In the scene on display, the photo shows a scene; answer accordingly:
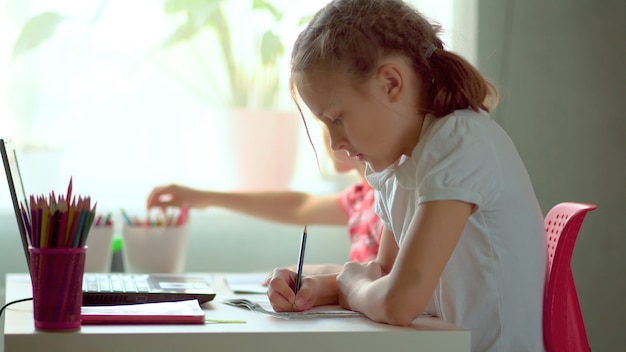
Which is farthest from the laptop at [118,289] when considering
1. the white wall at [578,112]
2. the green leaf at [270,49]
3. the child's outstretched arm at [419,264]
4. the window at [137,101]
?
the white wall at [578,112]

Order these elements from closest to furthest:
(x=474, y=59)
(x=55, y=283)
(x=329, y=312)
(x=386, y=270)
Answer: (x=55, y=283) < (x=329, y=312) < (x=386, y=270) < (x=474, y=59)

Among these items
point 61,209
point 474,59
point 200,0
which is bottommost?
point 61,209

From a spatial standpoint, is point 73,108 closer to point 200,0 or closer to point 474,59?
point 200,0

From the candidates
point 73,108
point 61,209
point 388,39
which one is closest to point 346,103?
point 388,39

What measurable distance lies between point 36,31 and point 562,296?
144 cm

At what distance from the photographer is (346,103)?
1090mm

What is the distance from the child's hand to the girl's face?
19cm

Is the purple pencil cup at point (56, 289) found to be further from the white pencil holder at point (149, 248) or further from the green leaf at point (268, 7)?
the green leaf at point (268, 7)

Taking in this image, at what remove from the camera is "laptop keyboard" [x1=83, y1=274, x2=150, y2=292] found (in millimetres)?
1188

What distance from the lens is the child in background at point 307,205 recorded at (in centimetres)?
190

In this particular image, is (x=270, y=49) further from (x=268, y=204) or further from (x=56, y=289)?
(x=56, y=289)

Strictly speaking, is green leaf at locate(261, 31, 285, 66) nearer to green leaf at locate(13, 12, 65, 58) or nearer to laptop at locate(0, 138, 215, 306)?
green leaf at locate(13, 12, 65, 58)

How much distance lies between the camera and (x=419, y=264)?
3.22 feet

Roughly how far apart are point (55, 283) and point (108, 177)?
Answer: 1.24 meters
